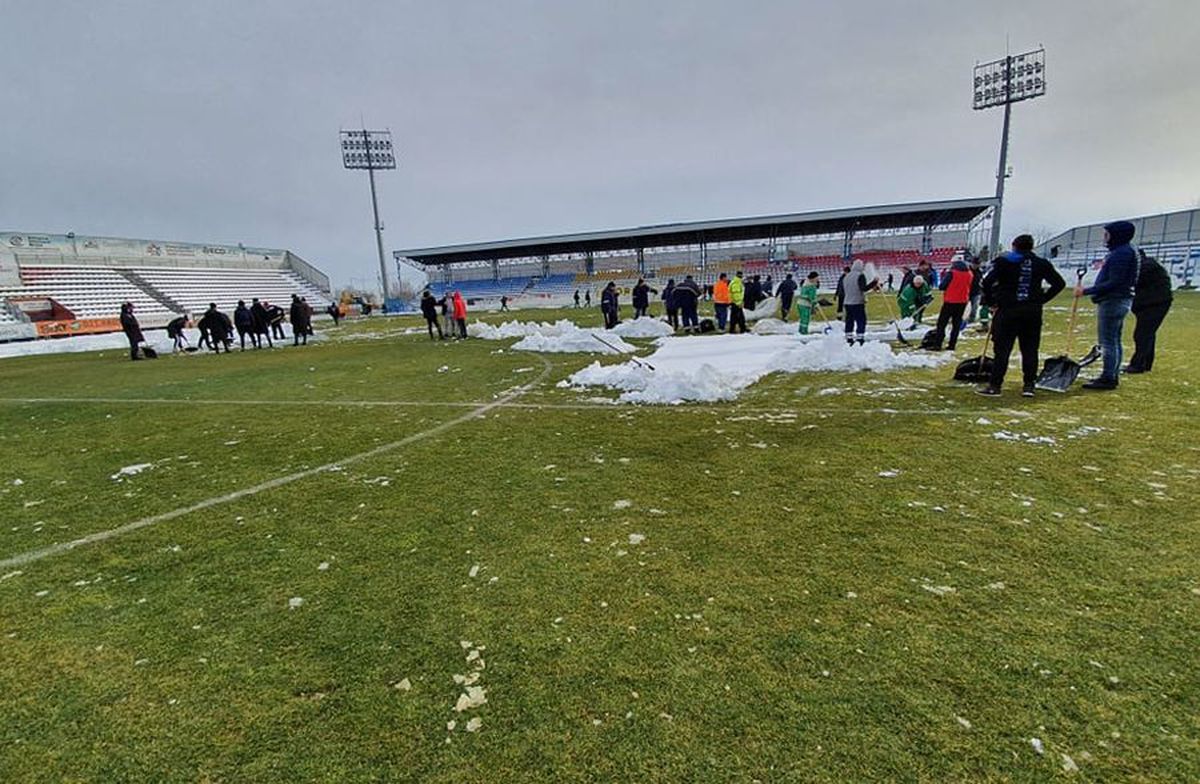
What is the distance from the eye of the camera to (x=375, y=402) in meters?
8.29

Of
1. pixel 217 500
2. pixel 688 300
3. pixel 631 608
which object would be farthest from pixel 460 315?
pixel 631 608

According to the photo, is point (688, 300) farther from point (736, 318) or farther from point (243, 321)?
point (243, 321)

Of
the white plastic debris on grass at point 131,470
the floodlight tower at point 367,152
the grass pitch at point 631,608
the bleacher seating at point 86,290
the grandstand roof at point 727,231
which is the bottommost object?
the grass pitch at point 631,608

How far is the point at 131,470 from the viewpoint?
5281 mm

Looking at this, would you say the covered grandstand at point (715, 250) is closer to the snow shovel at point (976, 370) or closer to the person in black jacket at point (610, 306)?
the person in black jacket at point (610, 306)

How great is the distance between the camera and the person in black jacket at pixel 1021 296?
19.6 feet

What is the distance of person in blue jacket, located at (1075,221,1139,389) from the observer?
6.30 metres

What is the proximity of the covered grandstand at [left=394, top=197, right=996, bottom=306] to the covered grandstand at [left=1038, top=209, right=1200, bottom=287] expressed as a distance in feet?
22.9

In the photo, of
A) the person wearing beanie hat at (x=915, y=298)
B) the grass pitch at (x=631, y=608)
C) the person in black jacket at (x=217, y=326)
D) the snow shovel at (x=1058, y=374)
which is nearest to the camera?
the grass pitch at (x=631, y=608)

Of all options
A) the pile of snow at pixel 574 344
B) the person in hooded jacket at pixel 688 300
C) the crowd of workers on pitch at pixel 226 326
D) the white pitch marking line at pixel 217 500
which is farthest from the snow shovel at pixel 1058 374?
the crowd of workers on pitch at pixel 226 326

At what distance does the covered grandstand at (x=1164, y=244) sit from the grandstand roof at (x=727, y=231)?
21.9 ft

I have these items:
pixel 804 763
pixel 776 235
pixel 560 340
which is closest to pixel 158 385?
pixel 560 340

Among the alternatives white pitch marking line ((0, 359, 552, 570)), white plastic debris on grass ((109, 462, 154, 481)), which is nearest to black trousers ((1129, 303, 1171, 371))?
white pitch marking line ((0, 359, 552, 570))

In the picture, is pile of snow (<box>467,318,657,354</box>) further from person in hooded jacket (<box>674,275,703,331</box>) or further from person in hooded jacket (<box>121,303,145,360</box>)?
person in hooded jacket (<box>121,303,145,360</box>)
